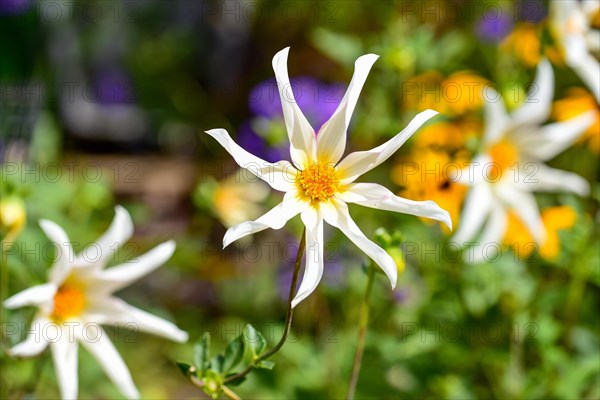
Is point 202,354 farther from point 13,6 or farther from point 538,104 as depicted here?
point 13,6

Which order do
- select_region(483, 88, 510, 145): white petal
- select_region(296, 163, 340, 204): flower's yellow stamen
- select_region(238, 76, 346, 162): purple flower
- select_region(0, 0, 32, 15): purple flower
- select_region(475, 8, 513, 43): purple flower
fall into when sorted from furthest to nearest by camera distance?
1. select_region(0, 0, 32, 15): purple flower
2. select_region(475, 8, 513, 43): purple flower
3. select_region(238, 76, 346, 162): purple flower
4. select_region(483, 88, 510, 145): white petal
5. select_region(296, 163, 340, 204): flower's yellow stamen

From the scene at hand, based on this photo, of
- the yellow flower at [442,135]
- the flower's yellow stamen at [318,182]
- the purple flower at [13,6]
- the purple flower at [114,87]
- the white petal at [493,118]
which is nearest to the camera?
the flower's yellow stamen at [318,182]

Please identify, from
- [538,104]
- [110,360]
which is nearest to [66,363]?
[110,360]

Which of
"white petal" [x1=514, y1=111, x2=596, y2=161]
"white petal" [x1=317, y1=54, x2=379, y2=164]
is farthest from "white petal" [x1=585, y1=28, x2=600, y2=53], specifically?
"white petal" [x1=317, y1=54, x2=379, y2=164]

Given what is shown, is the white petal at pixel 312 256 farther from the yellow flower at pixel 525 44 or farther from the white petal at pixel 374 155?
the yellow flower at pixel 525 44

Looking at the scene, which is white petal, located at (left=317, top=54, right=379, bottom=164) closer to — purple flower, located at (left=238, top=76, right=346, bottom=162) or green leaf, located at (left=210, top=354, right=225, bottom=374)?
green leaf, located at (left=210, top=354, right=225, bottom=374)

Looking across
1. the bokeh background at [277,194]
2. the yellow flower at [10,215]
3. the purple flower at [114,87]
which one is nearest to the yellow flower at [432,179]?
the bokeh background at [277,194]
